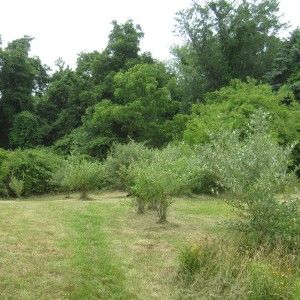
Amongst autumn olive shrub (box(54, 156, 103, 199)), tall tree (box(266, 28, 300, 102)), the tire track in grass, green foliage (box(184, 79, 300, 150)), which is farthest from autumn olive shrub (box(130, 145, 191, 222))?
tall tree (box(266, 28, 300, 102))

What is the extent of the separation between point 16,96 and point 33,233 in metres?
26.8

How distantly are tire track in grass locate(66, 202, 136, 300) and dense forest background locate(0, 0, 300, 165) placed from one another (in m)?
18.2

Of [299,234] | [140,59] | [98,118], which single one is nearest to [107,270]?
[299,234]

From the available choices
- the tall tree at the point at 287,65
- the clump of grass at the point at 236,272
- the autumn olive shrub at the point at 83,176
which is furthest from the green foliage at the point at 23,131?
the clump of grass at the point at 236,272

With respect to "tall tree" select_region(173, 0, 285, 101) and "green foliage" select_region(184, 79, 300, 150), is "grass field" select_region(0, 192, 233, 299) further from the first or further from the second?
"tall tree" select_region(173, 0, 285, 101)

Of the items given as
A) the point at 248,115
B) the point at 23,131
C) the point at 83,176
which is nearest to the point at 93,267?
the point at 83,176

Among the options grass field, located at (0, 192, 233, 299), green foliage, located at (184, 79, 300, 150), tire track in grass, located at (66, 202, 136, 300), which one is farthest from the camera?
green foliage, located at (184, 79, 300, 150)

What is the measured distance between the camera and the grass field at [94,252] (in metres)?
5.46

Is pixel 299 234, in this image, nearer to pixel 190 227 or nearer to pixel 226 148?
pixel 226 148

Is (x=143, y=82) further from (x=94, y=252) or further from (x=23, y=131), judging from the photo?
(x=94, y=252)

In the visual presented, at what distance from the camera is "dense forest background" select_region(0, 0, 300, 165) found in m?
27.6

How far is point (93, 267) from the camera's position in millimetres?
6297

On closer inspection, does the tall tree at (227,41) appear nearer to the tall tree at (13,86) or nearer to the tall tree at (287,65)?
the tall tree at (287,65)

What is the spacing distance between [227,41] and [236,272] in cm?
2989
